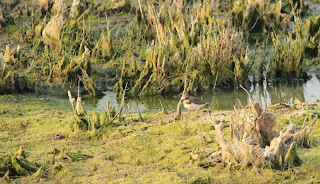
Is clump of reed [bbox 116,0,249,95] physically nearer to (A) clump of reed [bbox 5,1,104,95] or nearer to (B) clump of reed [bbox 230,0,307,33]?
(A) clump of reed [bbox 5,1,104,95]

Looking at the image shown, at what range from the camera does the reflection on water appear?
287 inches

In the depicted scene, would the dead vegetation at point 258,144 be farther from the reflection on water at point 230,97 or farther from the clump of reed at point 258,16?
the clump of reed at point 258,16

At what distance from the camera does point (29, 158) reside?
4.56 meters

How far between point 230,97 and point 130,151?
11.2 feet

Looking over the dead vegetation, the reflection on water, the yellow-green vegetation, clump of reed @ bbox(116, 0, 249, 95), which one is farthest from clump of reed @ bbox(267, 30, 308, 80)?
the dead vegetation

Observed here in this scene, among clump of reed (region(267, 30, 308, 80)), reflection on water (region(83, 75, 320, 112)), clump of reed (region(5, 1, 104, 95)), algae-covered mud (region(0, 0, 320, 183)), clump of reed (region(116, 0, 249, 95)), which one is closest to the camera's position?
algae-covered mud (region(0, 0, 320, 183))

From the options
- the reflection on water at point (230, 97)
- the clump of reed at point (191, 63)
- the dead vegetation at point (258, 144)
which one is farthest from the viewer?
the clump of reed at point (191, 63)

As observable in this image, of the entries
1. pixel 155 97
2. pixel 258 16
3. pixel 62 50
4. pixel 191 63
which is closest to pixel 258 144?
pixel 155 97

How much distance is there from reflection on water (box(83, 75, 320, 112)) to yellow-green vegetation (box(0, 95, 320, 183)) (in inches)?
44.1

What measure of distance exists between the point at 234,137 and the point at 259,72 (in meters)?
4.65

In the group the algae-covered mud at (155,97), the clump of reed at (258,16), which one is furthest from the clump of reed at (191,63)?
the clump of reed at (258,16)

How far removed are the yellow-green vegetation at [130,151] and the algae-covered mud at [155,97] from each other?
0.01m

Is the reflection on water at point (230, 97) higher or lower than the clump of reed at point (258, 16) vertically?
lower

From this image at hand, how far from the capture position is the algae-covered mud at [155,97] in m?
4.00
